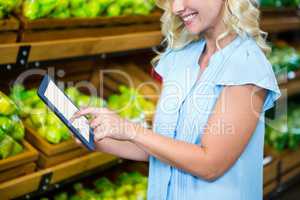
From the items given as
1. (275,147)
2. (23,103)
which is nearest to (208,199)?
(23,103)

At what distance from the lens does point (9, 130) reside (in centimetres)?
168

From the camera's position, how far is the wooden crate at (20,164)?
162 centimetres

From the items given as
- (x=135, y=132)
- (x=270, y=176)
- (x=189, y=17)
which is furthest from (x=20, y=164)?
(x=270, y=176)

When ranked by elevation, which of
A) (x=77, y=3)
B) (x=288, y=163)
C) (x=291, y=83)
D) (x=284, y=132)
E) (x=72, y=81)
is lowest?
(x=288, y=163)

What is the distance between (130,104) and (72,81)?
0.36 metres

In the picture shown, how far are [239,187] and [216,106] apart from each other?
0.33 meters

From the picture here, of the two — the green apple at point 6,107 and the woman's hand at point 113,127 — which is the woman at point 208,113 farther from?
the green apple at point 6,107

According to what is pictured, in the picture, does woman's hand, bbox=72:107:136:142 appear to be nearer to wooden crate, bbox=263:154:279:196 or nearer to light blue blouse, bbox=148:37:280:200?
light blue blouse, bbox=148:37:280:200

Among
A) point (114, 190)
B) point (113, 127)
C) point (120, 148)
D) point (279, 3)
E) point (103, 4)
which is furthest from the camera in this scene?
point (279, 3)

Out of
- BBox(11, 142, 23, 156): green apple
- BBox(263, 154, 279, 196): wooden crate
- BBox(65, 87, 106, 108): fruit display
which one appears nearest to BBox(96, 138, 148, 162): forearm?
BBox(11, 142, 23, 156): green apple

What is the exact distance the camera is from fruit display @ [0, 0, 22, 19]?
1.59 meters

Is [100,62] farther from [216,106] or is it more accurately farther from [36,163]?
[216,106]

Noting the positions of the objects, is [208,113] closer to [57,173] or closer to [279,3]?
[57,173]

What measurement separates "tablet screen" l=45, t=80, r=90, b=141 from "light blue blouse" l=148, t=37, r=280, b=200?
313 millimetres
